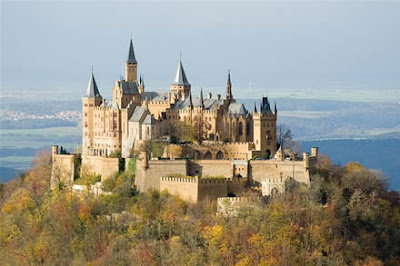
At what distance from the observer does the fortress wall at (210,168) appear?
204ft

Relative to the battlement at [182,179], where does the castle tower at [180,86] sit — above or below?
above

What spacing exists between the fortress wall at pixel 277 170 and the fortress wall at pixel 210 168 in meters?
1.32

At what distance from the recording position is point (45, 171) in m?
71.1

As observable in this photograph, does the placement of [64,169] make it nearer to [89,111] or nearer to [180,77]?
[89,111]

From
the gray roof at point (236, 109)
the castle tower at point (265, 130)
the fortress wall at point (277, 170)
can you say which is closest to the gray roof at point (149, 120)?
the gray roof at point (236, 109)

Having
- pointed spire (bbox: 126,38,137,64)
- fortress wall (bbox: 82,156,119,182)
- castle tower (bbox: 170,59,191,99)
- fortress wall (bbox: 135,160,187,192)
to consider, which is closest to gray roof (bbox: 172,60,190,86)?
castle tower (bbox: 170,59,191,99)

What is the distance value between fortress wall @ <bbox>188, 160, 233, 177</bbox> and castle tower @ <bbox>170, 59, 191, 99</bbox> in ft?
30.9

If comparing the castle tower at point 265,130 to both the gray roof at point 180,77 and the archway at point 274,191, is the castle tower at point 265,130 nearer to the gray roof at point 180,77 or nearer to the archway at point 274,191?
the archway at point 274,191

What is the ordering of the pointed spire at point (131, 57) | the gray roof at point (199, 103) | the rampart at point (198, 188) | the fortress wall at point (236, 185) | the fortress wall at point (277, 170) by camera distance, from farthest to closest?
the pointed spire at point (131, 57), the gray roof at point (199, 103), the fortress wall at point (236, 185), the fortress wall at point (277, 170), the rampart at point (198, 188)

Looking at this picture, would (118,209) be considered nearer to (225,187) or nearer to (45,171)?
(225,187)

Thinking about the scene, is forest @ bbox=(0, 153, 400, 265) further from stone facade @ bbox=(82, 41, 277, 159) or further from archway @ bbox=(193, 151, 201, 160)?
archway @ bbox=(193, 151, 201, 160)

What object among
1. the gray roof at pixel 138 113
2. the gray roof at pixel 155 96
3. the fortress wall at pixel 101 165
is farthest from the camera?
the gray roof at pixel 155 96

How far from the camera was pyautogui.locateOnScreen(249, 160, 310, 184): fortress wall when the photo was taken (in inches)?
2376

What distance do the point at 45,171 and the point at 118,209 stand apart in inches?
412
